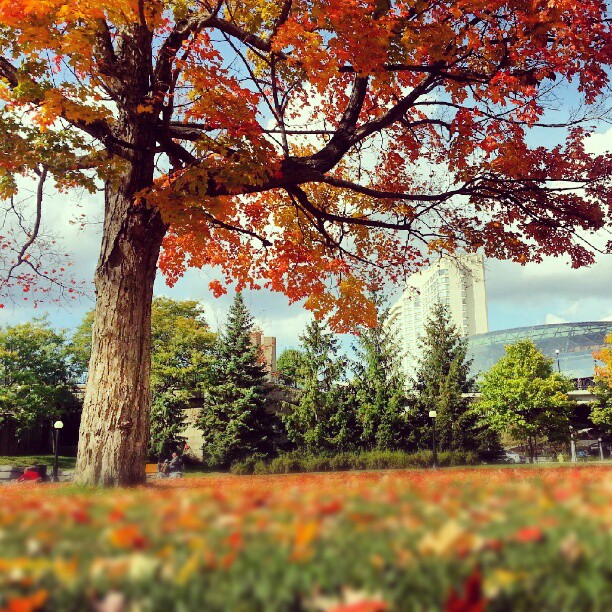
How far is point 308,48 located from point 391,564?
30.9 ft

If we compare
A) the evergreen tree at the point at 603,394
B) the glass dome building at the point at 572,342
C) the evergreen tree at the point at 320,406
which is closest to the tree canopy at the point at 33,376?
the evergreen tree at the point at 320,406

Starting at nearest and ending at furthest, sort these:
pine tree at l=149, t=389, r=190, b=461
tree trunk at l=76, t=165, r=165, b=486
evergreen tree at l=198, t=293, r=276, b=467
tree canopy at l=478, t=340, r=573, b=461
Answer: tree trunk at l=76, t=165, r=165, b=486 < evergreen tree at l=198, t=293, r=276, b=467 < pine tree at l=149, t=389, r=190, b=461 < tree canopy at l=478, t=340, r=573, b=461

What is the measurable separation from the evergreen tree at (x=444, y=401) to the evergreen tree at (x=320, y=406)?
5.12 meters

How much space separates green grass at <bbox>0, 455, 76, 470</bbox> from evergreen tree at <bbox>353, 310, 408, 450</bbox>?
19.4 meters

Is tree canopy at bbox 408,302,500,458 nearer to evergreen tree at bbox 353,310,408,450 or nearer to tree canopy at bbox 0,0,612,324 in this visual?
evergreen tree at bbox 353,310,408,450

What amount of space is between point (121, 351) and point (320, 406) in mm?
28501

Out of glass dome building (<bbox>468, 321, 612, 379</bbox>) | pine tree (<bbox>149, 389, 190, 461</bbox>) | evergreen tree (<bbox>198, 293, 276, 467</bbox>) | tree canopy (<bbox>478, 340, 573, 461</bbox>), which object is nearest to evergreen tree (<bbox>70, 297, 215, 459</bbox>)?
pine tree (<bbox>149, 389, 190, 461</bbox>)

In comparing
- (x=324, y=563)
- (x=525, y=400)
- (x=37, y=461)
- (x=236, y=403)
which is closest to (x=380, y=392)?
(x=236, y=403)

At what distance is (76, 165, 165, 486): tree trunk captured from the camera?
30.2 ft

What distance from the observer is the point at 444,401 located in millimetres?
41031

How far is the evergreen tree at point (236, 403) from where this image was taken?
35.6 m

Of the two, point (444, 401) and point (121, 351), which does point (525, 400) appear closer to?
point (444, 401)

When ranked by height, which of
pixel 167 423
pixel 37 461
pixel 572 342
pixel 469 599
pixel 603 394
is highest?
pixel 572 342

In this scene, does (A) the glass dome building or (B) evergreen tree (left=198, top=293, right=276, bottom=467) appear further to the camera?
(A) the glass dome building
